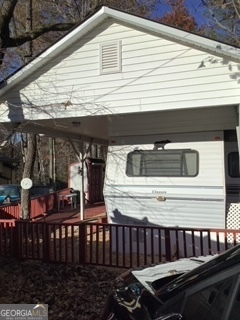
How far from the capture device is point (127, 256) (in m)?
8.16

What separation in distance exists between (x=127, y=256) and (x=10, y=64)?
5.04 metres

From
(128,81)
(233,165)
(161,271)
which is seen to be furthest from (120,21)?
(161,271)

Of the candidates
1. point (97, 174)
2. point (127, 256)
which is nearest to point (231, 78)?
point (127, 256)

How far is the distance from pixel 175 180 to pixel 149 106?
2.07 metres

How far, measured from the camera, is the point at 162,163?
8.74m

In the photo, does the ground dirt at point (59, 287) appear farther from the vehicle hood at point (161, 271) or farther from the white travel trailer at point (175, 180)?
the white travel trailer at point (175, 180)

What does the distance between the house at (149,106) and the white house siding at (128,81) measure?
0.8 inches

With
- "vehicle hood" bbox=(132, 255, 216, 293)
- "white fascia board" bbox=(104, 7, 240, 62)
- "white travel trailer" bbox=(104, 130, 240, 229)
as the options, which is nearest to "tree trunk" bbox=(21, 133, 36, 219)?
"white travel trailer" bbox=(104, 130, 240, 229)

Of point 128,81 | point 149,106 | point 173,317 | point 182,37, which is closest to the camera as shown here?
point 173,317

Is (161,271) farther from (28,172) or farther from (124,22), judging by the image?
(28,172)

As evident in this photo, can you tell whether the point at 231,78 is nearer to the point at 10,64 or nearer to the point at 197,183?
the point at 197,183

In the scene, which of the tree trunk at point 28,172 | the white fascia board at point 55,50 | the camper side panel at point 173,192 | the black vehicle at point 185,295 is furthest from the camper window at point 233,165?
the tree trunk at point 28,172

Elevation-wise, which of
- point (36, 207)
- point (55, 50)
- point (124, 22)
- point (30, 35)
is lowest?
point (36, 207)

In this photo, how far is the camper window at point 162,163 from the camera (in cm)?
843
